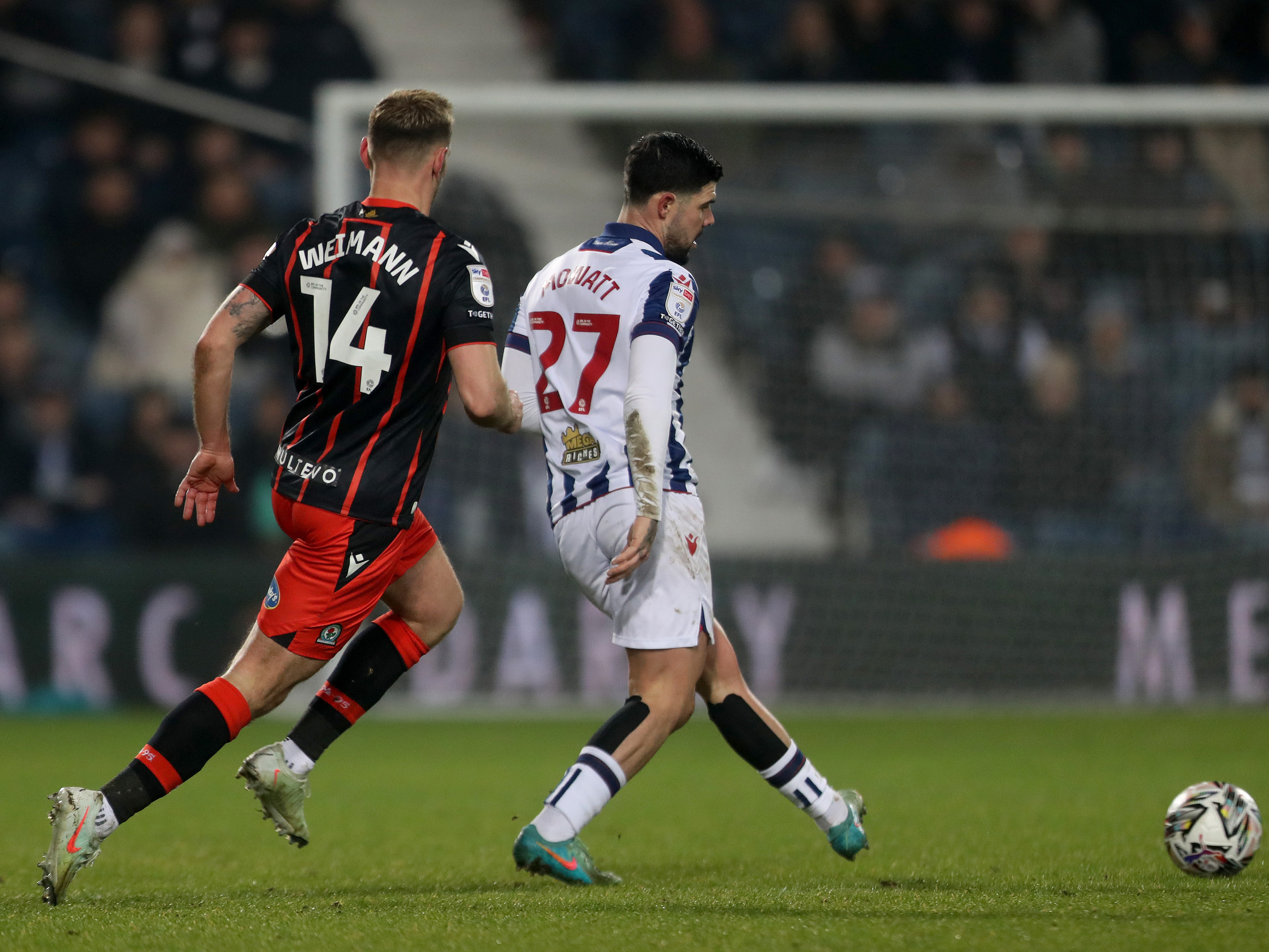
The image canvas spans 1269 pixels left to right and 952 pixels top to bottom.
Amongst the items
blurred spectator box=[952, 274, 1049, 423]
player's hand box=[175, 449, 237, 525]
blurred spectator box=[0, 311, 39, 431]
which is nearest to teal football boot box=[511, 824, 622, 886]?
player's hand box=[175, 449, 237, 525]

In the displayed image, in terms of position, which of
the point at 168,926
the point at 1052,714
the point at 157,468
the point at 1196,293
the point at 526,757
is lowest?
the point at 168,926

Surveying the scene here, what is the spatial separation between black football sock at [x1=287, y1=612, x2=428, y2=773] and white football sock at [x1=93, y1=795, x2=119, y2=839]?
568 mm

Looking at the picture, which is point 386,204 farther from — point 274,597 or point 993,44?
point 993,44

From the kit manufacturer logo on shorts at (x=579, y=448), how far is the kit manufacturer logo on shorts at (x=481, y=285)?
411mm

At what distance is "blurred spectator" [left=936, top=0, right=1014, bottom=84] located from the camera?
13.1m

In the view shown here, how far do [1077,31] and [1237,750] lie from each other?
7297 millimetres

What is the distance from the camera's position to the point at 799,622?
10250 millimetres

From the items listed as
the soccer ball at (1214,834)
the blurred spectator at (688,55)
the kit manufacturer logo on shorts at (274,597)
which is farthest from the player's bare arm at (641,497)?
the blurred spectator at (688,55)

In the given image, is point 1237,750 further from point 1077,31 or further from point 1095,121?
point 1077,31

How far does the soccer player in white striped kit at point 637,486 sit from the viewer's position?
13.1 feet

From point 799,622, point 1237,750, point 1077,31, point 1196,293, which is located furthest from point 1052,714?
point 1077,31

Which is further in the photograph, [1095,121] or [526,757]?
[1095,121]

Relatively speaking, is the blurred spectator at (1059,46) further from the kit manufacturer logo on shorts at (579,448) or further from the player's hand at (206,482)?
the player's hand at (206,482)

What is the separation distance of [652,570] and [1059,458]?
24.7 feet
